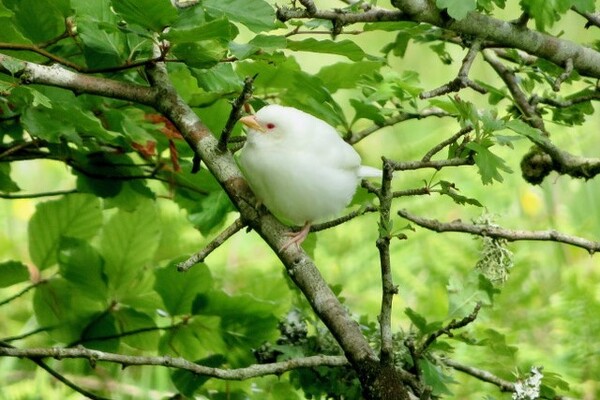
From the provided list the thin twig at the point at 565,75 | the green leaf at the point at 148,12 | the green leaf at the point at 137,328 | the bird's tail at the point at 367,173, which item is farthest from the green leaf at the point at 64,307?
the thin twig at the point at 565,75

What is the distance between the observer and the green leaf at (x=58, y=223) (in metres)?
2.19

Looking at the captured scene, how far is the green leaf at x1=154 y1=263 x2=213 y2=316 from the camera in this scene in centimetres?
204

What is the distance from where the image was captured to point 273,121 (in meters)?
2.01

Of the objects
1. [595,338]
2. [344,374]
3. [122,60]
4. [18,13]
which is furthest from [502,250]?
[595,338]

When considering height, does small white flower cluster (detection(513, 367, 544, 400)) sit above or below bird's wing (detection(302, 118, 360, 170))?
below

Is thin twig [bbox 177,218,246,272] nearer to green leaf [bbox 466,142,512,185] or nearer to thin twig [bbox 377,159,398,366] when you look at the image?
thin twig [bbox 377,159,398,366]

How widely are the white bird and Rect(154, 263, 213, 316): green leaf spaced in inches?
8.3

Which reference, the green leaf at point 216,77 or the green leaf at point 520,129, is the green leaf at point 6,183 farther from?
the green leaf at point 520,129

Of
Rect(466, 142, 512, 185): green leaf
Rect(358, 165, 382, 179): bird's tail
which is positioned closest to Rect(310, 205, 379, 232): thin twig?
Rect(466, 142, 512, 185): green leaf

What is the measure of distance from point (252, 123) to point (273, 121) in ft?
0.14

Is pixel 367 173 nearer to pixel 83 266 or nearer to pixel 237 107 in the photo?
pixel 83 266

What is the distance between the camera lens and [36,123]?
1742 millimetres

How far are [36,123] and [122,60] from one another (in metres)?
0.18

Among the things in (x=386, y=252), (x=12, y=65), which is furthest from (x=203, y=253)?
(x=12, y=65)
